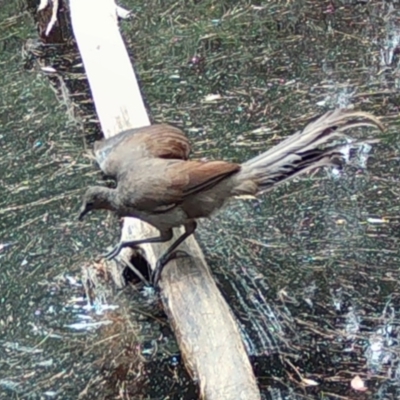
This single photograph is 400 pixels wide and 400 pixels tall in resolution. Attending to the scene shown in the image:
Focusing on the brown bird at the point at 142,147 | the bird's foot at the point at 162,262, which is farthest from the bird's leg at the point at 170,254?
the brown bird at the point at 142,147

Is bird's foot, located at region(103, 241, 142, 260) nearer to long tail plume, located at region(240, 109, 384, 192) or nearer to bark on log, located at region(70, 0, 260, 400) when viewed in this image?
bark on log, located at region(70, 0, 260, 400)

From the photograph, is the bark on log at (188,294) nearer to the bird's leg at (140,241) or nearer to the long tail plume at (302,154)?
the bird's leg at (140,241)

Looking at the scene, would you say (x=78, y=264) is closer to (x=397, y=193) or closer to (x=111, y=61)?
(x=111, y=61)

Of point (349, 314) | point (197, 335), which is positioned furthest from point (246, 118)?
point (197, 335)

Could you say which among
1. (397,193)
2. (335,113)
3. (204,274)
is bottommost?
(397,193)

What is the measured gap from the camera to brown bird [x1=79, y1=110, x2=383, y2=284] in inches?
130

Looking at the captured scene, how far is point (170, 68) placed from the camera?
18.4 ft

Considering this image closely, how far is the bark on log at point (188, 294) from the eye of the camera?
2.78 metres

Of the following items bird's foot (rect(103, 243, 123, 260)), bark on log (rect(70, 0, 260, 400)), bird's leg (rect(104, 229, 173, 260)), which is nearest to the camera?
bark on log (rect(70, 0, 260, 400))

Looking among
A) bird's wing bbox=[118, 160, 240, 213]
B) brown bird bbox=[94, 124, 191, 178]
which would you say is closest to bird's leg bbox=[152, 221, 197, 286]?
bird's wing bbox=[118, 160, 240, 213]

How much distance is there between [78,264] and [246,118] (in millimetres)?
1455

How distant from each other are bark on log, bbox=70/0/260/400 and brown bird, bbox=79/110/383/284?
0.15 metres

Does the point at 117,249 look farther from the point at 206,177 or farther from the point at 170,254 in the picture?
the point at 206,177

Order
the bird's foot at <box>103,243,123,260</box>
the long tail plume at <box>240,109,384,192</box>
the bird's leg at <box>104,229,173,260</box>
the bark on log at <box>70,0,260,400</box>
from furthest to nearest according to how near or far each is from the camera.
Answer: the bird's foot at <box>103,243,123,260</box>, the bird's leg at <box>104,229,173,260</box>, the long tail plume at <box>240,109,384,192</box>, the bark on log at <box>70,0,260,400</box>
